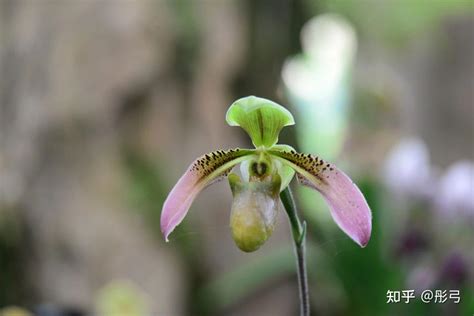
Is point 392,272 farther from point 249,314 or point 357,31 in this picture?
point 357,31

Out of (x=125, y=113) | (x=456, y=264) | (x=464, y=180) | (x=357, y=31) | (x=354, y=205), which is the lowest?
(x=354, y=205)

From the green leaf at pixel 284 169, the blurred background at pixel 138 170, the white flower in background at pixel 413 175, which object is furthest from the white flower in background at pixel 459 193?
the green leaf at pixel 284 169

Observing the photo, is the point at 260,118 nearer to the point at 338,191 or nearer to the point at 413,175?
the point at 338,191

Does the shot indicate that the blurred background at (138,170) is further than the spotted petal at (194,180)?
Yes

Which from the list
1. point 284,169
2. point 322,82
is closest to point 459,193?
→ point 284,169

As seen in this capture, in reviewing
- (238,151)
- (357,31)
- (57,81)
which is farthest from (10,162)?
(357,31)

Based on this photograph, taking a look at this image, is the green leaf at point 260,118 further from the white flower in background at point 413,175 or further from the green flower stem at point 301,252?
the white flower in background at point 413,175
